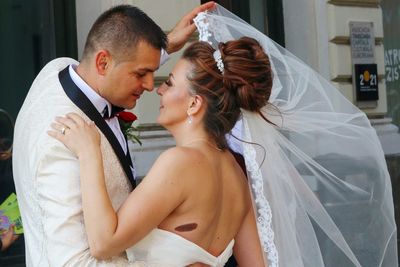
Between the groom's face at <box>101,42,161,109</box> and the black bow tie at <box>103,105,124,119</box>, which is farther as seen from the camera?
the black bow tie at <box>103,105,124,119</box>

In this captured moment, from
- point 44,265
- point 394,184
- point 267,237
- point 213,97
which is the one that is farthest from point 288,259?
Result: point 394,184

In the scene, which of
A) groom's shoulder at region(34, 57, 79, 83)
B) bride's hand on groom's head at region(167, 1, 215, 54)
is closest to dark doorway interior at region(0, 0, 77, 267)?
bride's hand on groom's head at region(167, 1, 215, 54)

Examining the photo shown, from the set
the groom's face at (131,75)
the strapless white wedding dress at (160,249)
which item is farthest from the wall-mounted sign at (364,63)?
the strapless white wedding dress at (160,249)

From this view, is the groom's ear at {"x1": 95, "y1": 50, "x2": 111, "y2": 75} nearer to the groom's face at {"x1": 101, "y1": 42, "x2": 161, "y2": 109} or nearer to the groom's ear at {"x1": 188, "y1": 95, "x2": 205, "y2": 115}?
the groom's face at {"x1": 101, "y1": 42, "x2": 161, "y2": 109}

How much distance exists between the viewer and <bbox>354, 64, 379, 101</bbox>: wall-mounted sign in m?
8.67

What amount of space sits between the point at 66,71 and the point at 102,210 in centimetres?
59

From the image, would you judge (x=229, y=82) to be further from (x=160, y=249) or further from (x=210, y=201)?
(x=160, y=249)

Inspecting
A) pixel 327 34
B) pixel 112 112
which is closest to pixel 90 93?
pixel 112 112

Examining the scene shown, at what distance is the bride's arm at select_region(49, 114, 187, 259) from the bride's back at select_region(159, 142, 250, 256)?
54 millimetres

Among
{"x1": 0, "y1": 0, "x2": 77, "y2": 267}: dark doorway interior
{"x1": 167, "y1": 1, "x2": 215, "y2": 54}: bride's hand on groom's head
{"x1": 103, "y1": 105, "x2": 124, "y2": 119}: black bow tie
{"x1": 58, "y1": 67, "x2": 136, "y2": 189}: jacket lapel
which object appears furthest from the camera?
{"x1": 0, "y1": 0, "x2": 77, "y2": 267}: dark doorway interior

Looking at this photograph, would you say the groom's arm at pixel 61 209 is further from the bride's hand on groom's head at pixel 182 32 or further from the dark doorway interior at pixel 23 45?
the dark doorway interior at pixel 23 45

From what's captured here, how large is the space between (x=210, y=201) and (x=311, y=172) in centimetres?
62

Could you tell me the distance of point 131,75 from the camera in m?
2.85

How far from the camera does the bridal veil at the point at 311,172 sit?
3.12m
